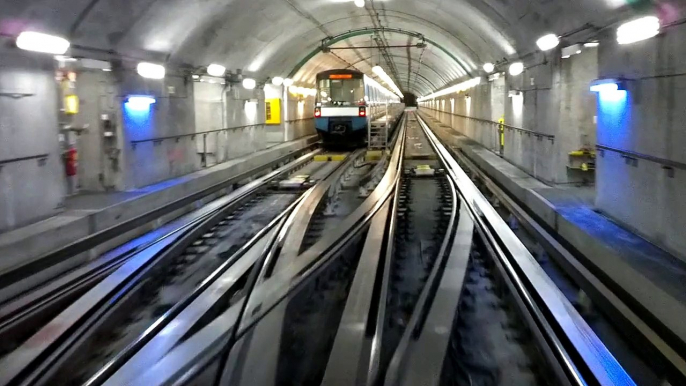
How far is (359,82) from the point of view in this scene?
82.2 feet

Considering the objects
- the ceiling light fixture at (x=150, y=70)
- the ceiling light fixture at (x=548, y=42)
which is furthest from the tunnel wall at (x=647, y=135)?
the ceiling light fixture at (x=150, y=70)

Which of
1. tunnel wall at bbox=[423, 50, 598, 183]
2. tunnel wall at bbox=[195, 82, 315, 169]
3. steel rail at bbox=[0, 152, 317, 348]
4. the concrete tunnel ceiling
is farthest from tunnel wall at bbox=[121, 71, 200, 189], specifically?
tunnel wall at bbox=[423, 50, 598, 183]

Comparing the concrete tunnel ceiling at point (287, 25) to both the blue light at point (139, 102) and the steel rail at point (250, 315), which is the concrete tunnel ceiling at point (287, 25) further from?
the steel rail at point (250, 315)

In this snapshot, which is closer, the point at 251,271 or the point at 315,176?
the point at 251,271

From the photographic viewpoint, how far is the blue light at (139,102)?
1243cm

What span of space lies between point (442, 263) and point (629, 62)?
368 cm

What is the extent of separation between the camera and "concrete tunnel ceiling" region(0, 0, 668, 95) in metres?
9.56

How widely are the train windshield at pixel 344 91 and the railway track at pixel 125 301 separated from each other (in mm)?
13877

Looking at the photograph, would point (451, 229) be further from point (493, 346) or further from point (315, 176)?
point (315, 176)

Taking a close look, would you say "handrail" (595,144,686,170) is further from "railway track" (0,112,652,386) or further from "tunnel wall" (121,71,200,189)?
"tunnel wall" (121,71,200,189)

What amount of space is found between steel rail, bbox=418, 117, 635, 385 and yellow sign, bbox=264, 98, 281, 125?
15.8 metres

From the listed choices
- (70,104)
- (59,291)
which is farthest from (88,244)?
(70,104)

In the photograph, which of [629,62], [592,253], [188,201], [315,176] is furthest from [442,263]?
[315,176]

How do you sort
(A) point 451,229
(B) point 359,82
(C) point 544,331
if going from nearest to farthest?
(C) point 544,331 < (A) point 451,229 < (B) point 359,82
